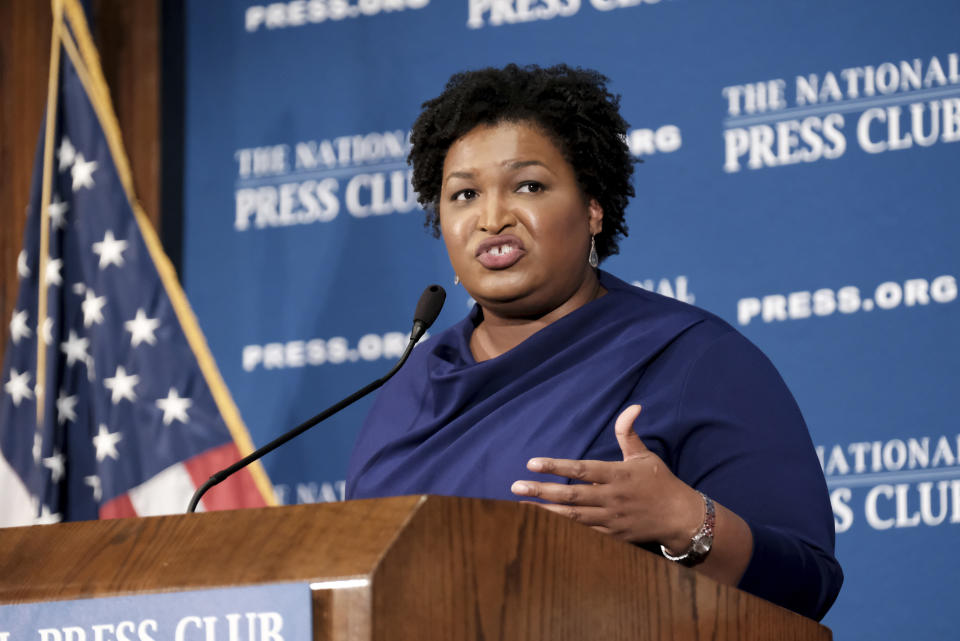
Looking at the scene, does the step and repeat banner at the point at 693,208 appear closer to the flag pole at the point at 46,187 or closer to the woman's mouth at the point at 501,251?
the flag pole at the point at 46,187

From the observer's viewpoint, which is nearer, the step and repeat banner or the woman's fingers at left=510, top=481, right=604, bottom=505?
the woman's fingers at left=510, top=481, right=604, bottom=505

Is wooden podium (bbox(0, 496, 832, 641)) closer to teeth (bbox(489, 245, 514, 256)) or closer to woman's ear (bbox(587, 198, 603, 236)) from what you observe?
teeth (bbox(489, 245, 514, 256))

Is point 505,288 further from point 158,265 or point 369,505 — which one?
point 158,265

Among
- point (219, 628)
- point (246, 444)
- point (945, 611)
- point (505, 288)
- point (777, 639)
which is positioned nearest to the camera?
point (219, 628)

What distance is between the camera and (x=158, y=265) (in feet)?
10.8

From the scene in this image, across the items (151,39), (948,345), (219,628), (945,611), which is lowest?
(945,611)

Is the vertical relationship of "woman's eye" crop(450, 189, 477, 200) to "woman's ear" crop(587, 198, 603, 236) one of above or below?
above

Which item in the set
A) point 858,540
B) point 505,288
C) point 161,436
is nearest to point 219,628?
point 505,288

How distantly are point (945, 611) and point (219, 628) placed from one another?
2072 millimetres

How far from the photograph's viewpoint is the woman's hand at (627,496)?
1169mm

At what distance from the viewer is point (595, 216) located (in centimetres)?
202

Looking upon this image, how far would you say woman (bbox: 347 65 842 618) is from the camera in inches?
52.6

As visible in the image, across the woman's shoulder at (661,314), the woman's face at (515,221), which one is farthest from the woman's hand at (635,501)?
the woman's face at (515,221)

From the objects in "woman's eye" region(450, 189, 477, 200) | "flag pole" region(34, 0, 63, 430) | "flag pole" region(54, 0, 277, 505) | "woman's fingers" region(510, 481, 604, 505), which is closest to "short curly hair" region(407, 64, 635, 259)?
"woman's eye" region(450, 189, 477, 200)
